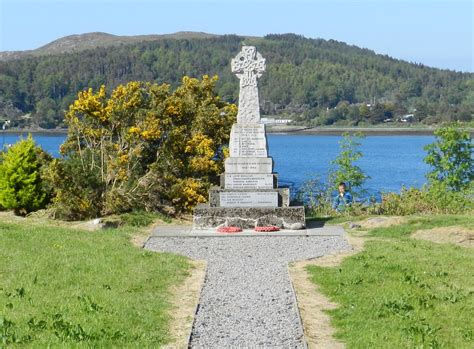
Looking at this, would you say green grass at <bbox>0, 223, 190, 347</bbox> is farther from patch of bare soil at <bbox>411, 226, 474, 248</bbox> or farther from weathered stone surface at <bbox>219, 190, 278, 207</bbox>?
patch of bare soil at <bbox>411, 226, 474, 248</bbox>

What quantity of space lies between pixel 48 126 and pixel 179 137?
98892 mm

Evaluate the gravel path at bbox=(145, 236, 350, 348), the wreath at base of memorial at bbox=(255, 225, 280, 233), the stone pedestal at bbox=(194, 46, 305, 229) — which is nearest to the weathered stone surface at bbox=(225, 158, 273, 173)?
the stone pedestal at bbox=(194, 46, 305, 229)

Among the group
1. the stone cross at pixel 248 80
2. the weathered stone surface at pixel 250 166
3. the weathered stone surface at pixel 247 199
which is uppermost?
the stone cross at pixel 248 80

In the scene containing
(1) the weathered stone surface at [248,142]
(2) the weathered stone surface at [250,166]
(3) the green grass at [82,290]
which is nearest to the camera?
(3) the green grass at [82,290]

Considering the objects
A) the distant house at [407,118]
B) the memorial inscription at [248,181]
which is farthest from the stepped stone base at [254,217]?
the distant house at [407,118]

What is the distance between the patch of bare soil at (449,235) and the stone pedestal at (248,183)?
262 centimetres

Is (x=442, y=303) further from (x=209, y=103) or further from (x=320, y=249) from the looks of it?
(x=209, y=103)

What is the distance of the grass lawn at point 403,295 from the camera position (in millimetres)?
7703

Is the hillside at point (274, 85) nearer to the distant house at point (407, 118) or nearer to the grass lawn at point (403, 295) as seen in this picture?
the distant house at point (407, 118)

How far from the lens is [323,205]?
20250 millimetres

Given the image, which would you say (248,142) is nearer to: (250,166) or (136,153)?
(250,166)

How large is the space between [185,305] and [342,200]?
10.9m

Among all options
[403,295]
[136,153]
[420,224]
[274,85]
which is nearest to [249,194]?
[420,224]

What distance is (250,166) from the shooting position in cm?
1733
